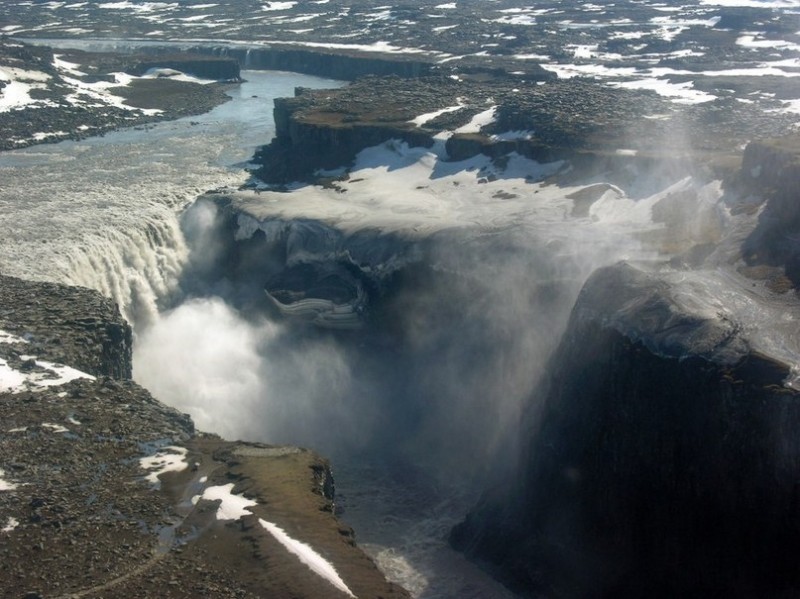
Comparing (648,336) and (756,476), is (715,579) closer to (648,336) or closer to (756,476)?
(756,476)

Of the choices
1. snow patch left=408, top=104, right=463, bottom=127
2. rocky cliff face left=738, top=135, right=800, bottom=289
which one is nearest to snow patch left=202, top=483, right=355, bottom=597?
rocky cliff face left=738, top=135, right=800, bottom=289

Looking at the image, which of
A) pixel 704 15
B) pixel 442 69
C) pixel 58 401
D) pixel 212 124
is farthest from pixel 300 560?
pixel 704 15

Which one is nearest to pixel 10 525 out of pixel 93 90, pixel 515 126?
pixel 515 126

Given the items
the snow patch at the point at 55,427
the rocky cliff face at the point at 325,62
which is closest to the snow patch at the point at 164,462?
the snow patch at the point at 55,427

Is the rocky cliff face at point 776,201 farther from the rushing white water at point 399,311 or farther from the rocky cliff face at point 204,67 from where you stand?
the rocky cliff face at point 204,67

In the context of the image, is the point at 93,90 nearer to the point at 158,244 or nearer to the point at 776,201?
the point at 158,244

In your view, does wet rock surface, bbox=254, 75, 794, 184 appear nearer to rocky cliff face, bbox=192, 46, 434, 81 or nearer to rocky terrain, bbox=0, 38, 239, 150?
rocky terrain, bbox=0, 38, 239, 150
